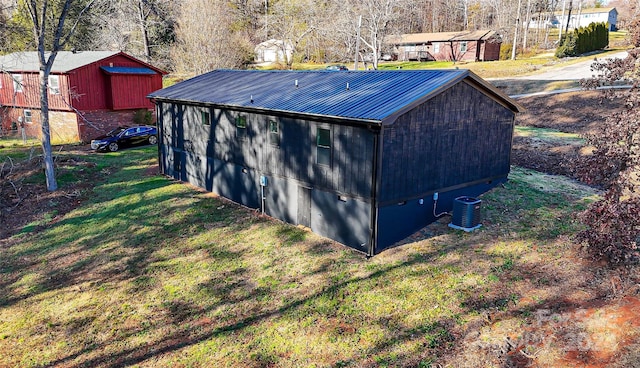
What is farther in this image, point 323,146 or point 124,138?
point 124,138

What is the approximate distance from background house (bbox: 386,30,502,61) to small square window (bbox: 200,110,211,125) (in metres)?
41.1

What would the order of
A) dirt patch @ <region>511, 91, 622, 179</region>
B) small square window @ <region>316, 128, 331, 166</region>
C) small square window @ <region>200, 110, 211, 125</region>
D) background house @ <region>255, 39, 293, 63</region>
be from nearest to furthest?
1. small square window @ <region>316, 128, 331, 166</region>
2. small square window @ <region>200, 110, 211, 125</region>
3. dirt patch @ <region>511, 91, 622, 179</region>
4. background house @ <region>255, 39, 293, 63</region>

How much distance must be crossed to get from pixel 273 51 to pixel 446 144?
54359 millimetres

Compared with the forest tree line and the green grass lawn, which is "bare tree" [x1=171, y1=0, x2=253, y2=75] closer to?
the forest tree line

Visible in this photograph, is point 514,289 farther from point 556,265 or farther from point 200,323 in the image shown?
point 200,323

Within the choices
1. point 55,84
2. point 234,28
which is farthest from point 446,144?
point 234,28

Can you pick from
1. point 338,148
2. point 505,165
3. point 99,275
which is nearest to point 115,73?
point 99,275

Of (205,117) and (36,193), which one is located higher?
(205,117)

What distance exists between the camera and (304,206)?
17.0 m

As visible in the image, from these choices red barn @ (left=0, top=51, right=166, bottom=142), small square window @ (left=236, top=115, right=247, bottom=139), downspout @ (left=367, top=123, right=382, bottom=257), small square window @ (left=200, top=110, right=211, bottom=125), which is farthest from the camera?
red barn @ (left=0, top=51, right=166, bottom=142)

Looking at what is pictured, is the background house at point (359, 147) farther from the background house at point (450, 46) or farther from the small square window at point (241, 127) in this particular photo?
the background house at point (450, 46)

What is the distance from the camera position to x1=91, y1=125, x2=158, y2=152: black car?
101 feet

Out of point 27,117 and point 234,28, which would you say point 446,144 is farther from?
point 234,28

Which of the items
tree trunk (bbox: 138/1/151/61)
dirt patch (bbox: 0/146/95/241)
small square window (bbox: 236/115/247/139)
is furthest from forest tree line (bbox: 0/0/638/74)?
small square window (bbox: 236/115/247/139)
